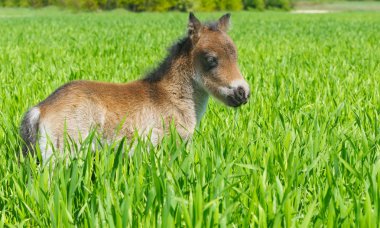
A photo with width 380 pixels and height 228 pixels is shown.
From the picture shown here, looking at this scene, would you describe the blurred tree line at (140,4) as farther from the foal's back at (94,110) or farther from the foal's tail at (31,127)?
the foal's tail at (31,127)

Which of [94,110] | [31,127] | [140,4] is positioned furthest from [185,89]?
[140,4]

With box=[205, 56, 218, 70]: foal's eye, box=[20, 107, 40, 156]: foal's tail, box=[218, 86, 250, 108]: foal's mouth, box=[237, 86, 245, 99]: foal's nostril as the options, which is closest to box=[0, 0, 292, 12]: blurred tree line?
box=[205, 56, 218, 70]: foal's eye

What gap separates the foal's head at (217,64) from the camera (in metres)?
4.53

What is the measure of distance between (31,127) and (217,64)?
1.47 m

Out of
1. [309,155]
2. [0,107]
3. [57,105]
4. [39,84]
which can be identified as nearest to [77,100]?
[57,105]

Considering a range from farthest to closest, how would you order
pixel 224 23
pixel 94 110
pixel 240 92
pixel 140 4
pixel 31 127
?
pixel 140 4 < pixel 224 23 < pixel 240 92 < pixel 94 110 < pixel 31 127

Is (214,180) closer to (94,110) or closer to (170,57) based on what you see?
(94,110)

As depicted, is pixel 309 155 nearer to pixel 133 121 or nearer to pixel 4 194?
pixel 133 121

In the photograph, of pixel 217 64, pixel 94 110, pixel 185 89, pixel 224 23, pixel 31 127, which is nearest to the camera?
pixel 31 127

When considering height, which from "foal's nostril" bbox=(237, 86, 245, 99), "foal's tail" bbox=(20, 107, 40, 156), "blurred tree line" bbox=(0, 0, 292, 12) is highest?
"foal's nostril" bbox=(237, 86, 245, 99)

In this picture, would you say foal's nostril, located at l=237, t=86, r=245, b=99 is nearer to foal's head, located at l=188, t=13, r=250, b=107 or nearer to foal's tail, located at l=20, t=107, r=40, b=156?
foal's head, located at l=188, t=13, r=250, b=107

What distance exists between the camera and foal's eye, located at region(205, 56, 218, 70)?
15.2ft

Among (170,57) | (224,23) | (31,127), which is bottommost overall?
(31,127)

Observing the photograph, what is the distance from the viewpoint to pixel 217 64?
4.63 metres
